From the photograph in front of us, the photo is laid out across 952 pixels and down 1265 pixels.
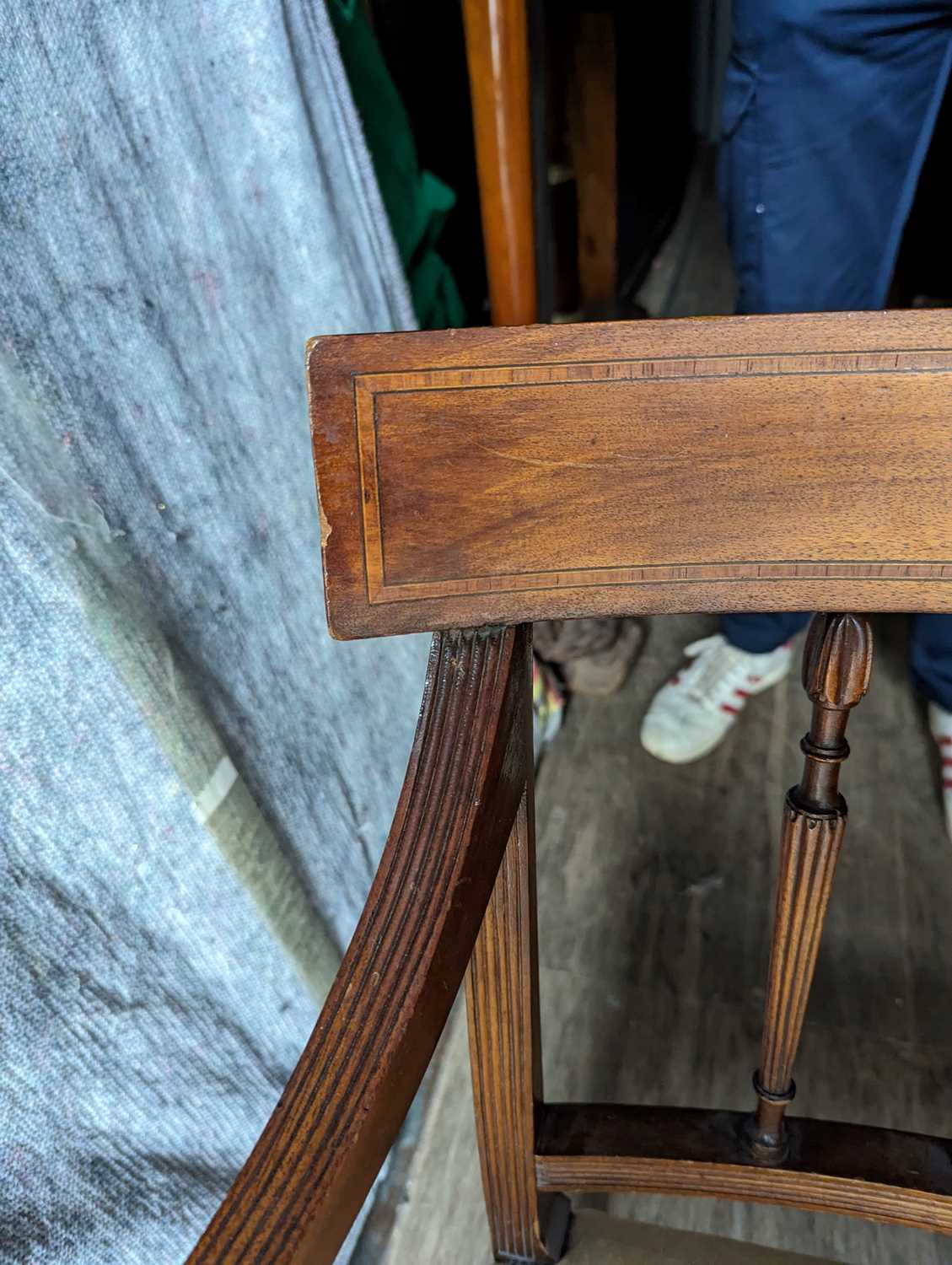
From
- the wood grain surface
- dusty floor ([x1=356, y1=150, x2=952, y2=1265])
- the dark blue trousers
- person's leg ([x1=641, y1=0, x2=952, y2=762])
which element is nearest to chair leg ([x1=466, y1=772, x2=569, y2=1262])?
the wood grain surface

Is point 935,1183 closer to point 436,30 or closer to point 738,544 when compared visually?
point 738,544

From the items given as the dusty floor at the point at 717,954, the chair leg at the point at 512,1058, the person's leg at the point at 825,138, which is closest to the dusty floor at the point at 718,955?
the dusty floor at the point at 717,954

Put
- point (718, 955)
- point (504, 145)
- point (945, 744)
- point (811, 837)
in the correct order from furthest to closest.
→ point (945, 744), point (718, 955), point (504, 145), point (811, 837)

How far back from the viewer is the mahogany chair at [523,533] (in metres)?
0.45

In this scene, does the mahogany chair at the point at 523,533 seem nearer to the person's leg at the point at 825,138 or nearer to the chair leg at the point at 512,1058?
the chair leg at the point at 512,1058

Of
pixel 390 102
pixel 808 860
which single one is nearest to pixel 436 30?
pixel 390 102

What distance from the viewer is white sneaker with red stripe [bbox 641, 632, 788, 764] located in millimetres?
1426

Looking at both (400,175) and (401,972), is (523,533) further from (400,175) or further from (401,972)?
(400,175)

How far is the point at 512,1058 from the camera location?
2.06ft

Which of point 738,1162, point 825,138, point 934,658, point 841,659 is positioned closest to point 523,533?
point 841,659

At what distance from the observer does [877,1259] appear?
90 centimetres

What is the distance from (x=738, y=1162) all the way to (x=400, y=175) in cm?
106

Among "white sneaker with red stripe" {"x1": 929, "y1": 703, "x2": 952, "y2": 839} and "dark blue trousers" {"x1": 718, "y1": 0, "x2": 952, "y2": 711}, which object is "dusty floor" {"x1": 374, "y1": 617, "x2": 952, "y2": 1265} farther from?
"dark blue trousers" {"x1": 718, "y1": 0, "x2": 952, "y2": 711}

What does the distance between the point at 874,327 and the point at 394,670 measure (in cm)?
79
